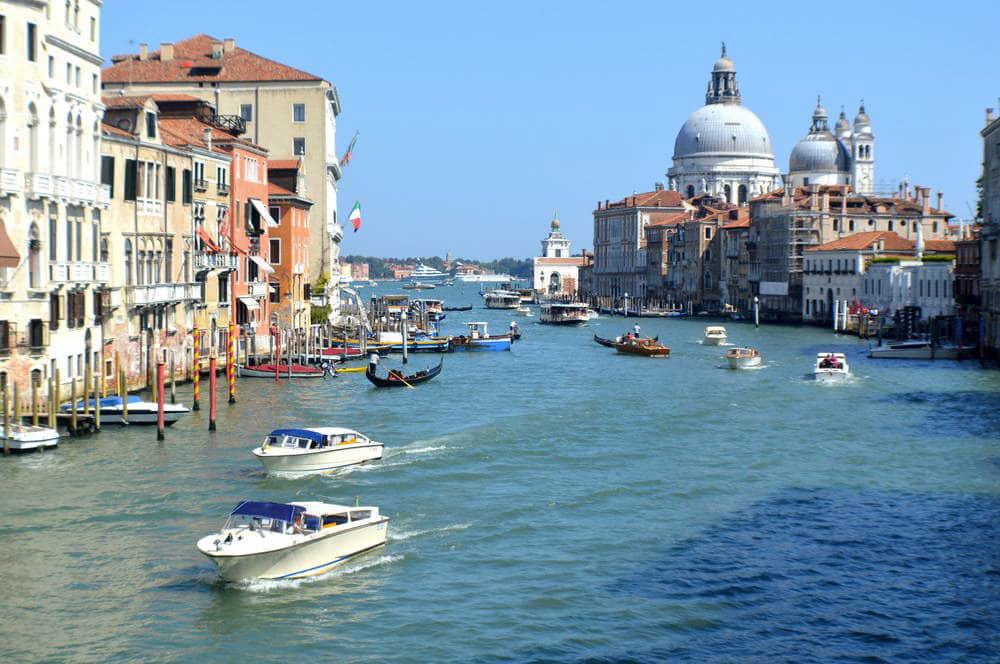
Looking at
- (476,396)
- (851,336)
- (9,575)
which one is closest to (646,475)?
(9,575)

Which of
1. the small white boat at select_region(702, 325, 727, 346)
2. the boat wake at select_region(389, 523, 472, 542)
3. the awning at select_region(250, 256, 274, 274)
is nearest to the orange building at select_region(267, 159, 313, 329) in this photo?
the awning at select_region(250, 256, 274, 274)

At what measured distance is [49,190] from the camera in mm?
26234

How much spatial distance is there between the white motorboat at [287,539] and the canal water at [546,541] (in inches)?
8.5

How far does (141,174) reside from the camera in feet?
108

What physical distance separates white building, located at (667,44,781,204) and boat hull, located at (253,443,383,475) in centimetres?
11698

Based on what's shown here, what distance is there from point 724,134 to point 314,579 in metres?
127

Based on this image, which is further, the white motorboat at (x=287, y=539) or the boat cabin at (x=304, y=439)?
the boat cabin at (x=304, y=439)

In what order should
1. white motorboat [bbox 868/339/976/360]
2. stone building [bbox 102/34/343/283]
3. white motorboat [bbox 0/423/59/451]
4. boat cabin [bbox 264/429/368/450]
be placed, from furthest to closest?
stone building [bbox 102/34/343/283]
white motorboat [bbox 868/339/976/360]
white motorboat [bbox 0/423/59/451]
boat cabin [bbox 264/429/368/450]

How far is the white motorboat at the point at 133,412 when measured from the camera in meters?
26.5

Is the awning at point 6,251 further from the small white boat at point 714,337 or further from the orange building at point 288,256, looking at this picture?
the small white boat at point 714,337

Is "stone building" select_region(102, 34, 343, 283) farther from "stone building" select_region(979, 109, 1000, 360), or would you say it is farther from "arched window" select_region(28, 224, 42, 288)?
"arched window" select_region(28, 224, 42, 288)

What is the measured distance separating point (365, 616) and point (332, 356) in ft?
93.2

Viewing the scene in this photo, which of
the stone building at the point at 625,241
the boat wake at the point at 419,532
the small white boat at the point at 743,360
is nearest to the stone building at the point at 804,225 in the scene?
the stone building at the point at 625,241

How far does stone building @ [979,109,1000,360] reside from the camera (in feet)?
155
